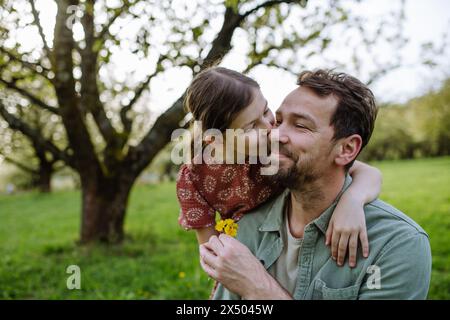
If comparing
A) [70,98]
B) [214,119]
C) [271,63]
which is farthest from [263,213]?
[70,98]

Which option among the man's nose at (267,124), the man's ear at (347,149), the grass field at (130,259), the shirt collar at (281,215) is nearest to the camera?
the shirt collar at (281,215)

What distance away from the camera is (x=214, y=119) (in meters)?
2.61

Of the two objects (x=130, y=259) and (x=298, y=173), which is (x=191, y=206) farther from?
(x=130, y=259)

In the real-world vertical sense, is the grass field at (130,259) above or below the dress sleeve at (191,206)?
below

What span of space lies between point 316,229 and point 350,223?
240 millimetres

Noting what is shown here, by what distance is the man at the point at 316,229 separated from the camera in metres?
1.86

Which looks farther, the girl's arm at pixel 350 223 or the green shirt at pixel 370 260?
the girl's arm at pixel 350 223

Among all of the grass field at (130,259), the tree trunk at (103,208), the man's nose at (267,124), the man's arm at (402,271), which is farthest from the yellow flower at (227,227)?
the tree trunk at (103,208)

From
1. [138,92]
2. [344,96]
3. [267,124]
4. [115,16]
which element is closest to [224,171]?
[267,124]

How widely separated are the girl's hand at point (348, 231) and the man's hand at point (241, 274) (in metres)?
0.33

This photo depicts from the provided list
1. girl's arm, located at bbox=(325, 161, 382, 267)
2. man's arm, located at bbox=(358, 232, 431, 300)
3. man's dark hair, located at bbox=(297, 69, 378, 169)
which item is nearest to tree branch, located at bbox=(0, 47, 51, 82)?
man's dark hair, located at bbox=(297, 69, 378, 169)

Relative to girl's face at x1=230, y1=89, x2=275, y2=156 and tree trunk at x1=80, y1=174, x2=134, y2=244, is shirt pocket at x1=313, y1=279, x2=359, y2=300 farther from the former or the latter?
tree trunk at x1=80, y1=174, x2=134, y2=244

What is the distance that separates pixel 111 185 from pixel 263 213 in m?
4.32

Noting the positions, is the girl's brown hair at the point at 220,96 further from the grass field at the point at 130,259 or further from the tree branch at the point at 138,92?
the grass field at the point at 130,259
